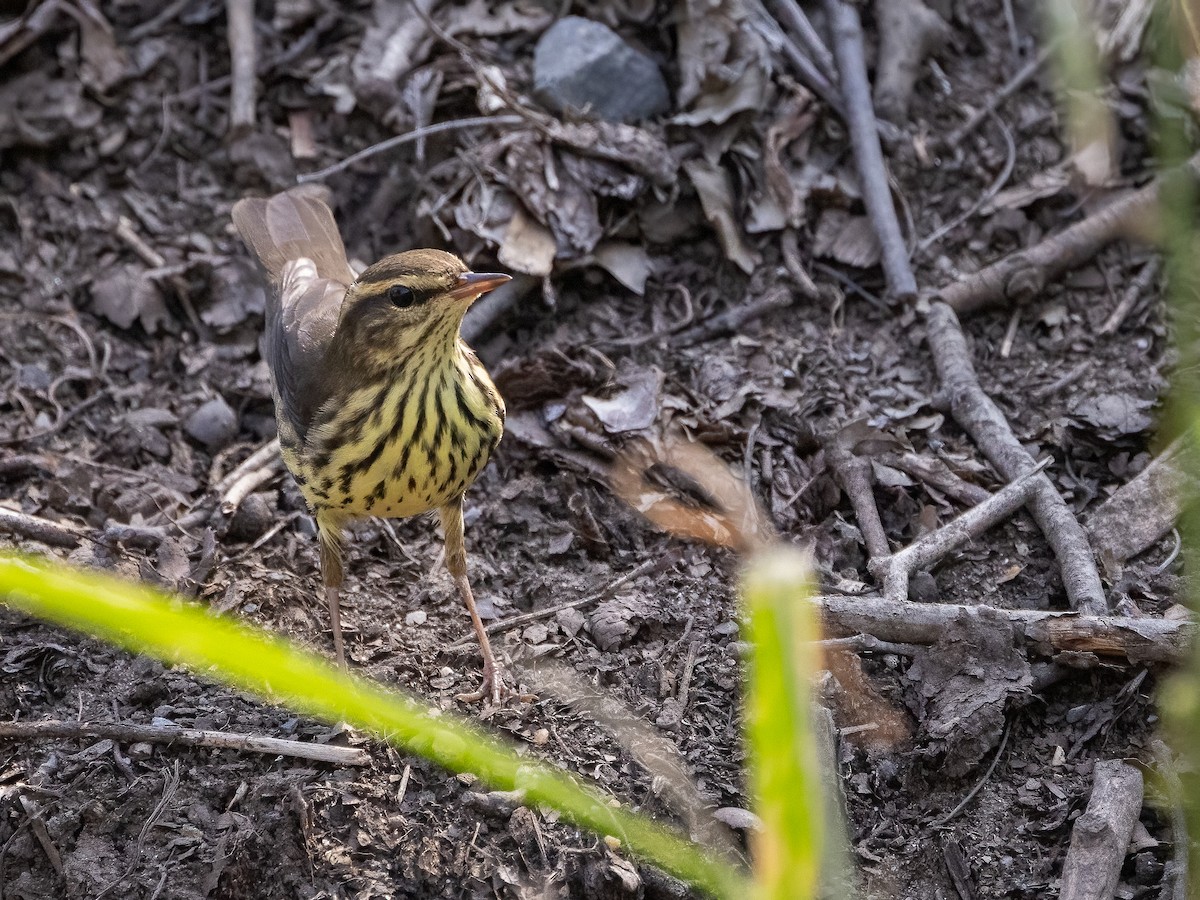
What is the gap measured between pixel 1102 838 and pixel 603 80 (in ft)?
15.1

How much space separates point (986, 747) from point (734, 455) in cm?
186

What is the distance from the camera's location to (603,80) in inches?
262

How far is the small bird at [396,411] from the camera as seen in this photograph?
435 cm

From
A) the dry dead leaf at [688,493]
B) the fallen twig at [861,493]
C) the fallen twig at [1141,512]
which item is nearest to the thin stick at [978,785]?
the fallen twig at [861,493]

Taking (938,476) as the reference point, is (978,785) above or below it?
below

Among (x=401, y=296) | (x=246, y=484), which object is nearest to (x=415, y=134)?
(x=246, y=484)

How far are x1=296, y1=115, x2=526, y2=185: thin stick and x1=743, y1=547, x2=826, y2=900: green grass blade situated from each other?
5.63m

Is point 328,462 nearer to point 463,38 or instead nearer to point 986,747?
point 986,747

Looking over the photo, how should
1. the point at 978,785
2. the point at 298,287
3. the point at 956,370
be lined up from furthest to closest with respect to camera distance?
the point at 956,370, the point at 298,287, the point at 978,785

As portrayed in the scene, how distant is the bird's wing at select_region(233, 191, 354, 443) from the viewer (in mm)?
4844

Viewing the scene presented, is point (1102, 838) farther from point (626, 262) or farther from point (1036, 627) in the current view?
point (626, 262)

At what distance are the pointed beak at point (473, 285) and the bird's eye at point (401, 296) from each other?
0.16 m

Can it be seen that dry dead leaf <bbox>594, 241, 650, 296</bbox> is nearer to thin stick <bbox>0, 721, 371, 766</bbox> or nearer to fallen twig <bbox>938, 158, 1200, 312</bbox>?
fallen twig <bbox>938, 158, 1200, 312</bbox>

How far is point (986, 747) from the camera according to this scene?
3.95 m
